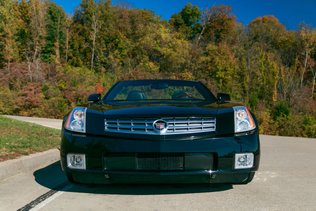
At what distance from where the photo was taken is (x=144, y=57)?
34562 millimetres

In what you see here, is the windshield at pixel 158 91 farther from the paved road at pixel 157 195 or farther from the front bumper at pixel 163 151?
the front bumper at pixel 163 151

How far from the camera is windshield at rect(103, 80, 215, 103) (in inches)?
202

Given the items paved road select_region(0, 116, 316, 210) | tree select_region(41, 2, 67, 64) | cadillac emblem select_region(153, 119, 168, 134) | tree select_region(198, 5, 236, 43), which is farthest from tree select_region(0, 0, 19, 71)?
cadillac emblem select_region(153, 119, 168, 134)

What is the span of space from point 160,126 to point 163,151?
25cm

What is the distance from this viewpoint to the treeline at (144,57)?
2347 cm

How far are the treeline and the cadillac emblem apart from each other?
17.7m

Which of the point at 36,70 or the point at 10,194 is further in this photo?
the point at 36,70

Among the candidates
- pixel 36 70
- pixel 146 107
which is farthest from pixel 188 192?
pixel 36 70

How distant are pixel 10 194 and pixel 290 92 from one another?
25.0m

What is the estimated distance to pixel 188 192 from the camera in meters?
3.97

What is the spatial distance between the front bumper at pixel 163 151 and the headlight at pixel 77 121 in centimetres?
16

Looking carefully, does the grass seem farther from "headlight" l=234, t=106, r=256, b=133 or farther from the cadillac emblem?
"headlight" l=234, t=106, r=256, b=133

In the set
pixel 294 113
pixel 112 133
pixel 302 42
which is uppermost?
pixel 302 42

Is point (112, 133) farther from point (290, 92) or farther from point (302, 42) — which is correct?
point (302, 42)
